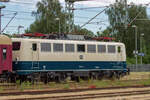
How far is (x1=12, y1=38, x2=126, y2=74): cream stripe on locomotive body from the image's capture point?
2441 cm

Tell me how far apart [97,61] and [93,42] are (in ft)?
5.27

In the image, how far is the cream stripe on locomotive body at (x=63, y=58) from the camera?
2441 cm

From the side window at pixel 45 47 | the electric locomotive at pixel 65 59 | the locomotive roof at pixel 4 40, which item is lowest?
the electric locomotive at pixel 65 59

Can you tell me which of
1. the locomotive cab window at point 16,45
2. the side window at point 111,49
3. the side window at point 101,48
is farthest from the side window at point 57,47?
the side window at point 111,49

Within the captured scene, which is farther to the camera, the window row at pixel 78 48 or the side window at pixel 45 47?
the window row at pixel 78 48

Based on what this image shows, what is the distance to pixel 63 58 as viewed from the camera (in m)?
26.5

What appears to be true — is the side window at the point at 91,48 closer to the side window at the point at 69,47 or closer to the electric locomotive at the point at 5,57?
the side window at the point at 69,47

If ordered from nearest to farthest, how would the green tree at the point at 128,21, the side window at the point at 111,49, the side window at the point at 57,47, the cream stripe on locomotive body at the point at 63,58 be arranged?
1. the cream stripe on locomotive body at the point at 63,58
2. the side window at the point at 57,47
3. the side window at the point at 111,49
4. the green tree at the point at 128,21

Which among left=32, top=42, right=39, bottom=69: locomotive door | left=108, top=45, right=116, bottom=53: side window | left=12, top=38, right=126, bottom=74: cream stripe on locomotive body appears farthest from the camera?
left=108, top=45, right=116, bottom=53: side window

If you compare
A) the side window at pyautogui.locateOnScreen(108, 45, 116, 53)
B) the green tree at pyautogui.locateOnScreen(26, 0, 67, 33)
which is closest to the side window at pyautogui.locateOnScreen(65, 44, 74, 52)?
the side window at pyautogui.locateOnScreen(108, 45, 116, 53)

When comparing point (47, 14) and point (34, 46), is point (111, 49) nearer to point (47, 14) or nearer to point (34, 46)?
point (34, 46)

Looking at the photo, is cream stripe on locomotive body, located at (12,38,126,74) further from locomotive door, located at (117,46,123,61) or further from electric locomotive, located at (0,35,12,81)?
electric locomotive, located at (0,35,12,81)

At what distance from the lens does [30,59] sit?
24.7m

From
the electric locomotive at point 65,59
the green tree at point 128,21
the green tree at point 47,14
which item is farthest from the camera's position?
the green tree at point 128,21
